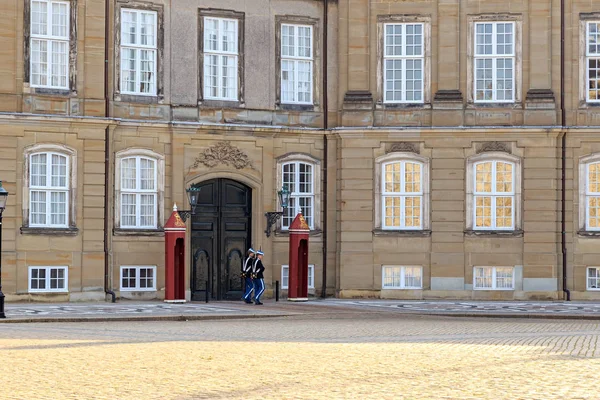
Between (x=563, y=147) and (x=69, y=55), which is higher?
(x=69, y=55)

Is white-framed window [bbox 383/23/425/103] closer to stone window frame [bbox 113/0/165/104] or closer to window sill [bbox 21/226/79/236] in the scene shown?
stone window frame [bbox 113/0/165/104]

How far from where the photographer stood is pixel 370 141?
39.1 metres

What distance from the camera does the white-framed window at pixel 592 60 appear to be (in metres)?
38.9

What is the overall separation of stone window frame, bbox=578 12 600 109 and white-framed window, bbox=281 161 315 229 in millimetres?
8258

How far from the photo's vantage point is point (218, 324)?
2880 centimetres

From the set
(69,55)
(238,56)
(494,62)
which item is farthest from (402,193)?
(69,55)

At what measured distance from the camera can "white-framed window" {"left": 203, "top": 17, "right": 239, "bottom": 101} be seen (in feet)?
126

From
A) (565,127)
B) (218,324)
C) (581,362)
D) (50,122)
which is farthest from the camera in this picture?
(565,127)

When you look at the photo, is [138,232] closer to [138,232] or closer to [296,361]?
[138,232]

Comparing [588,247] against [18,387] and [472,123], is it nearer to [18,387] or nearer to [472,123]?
[472,123]

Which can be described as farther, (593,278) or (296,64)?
(296,64)

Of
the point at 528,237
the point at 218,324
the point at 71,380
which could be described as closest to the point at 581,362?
the point at 71,380

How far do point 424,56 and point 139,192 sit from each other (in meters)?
9.36

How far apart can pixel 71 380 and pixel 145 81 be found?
2177cm
